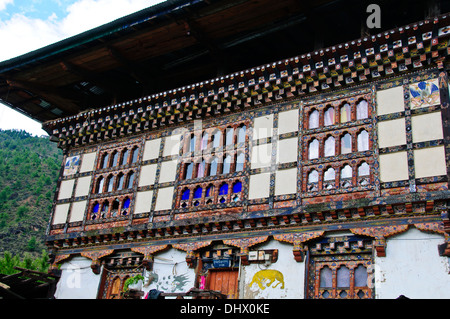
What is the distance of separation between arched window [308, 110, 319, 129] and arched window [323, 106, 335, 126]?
0.76ft

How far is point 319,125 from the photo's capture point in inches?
594

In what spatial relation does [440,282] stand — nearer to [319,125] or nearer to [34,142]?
[319,125]

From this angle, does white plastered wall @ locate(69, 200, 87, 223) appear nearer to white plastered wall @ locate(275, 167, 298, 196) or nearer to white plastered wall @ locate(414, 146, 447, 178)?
white plastered wall @ locate(275, 167, 298, 196)

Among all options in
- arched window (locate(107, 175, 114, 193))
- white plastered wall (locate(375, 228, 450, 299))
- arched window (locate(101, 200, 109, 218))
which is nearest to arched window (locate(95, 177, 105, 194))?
arched window (locate(107, 175, 114, 193))

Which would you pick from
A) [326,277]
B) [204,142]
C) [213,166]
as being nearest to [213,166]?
[213,166]

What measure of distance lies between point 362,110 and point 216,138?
4.71 metres

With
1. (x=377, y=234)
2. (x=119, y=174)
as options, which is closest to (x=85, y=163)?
(x=119, y=174)

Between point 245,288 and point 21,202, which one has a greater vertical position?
point 21,202

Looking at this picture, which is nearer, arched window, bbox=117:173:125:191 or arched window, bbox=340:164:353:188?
arched window, bbox=340:164:353:188

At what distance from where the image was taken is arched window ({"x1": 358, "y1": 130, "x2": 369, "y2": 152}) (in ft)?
46.0

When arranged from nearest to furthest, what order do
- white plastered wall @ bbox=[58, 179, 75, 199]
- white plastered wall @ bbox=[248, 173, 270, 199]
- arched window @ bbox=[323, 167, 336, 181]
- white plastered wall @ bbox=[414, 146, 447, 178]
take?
white plastered wall @ bbox=[414, 146, 447, 178] → arched window @ bbox=[323, 167, 336, 181] → white plastered wall @ bbox=[248, 173, 270, 199] → white plastered wall @ bbox=[58, 179, 75, 199]

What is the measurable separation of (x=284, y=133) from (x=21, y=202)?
49483 millimetres

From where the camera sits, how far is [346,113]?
1486 cm

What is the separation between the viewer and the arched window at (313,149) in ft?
48.4
